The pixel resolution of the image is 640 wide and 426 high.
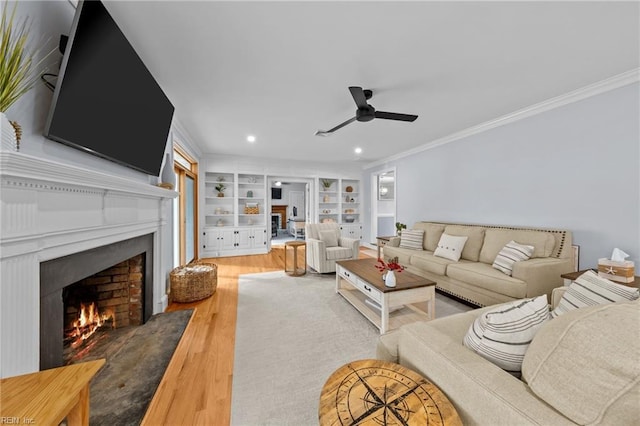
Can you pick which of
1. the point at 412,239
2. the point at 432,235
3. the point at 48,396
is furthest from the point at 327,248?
the point at 48,396

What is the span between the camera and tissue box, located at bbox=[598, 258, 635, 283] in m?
2.15

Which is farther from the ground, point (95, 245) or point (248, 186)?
point (248, 186)

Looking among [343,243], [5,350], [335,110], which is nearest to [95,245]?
[5,350]

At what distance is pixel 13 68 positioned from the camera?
96 centimetres

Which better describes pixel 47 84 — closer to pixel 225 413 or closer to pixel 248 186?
pixel 225 413

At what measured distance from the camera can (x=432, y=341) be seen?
42.8 inches

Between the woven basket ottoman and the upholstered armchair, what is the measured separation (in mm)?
1710

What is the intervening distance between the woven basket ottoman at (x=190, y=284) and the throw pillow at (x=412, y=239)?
3227 mm

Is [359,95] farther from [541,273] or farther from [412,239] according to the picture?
[412,239]

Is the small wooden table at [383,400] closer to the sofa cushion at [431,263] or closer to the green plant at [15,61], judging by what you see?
the green plant at [15,61]

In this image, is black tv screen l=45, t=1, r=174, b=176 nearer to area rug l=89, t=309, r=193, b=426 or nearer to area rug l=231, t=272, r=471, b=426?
area rug l=89, t=309, r=193, b=426

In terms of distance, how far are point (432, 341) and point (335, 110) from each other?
2910 mm

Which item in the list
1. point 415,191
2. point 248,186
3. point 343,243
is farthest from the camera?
point 248,186

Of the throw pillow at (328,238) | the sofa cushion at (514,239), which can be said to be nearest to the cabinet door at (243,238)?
the throw pillow at (328,238)
